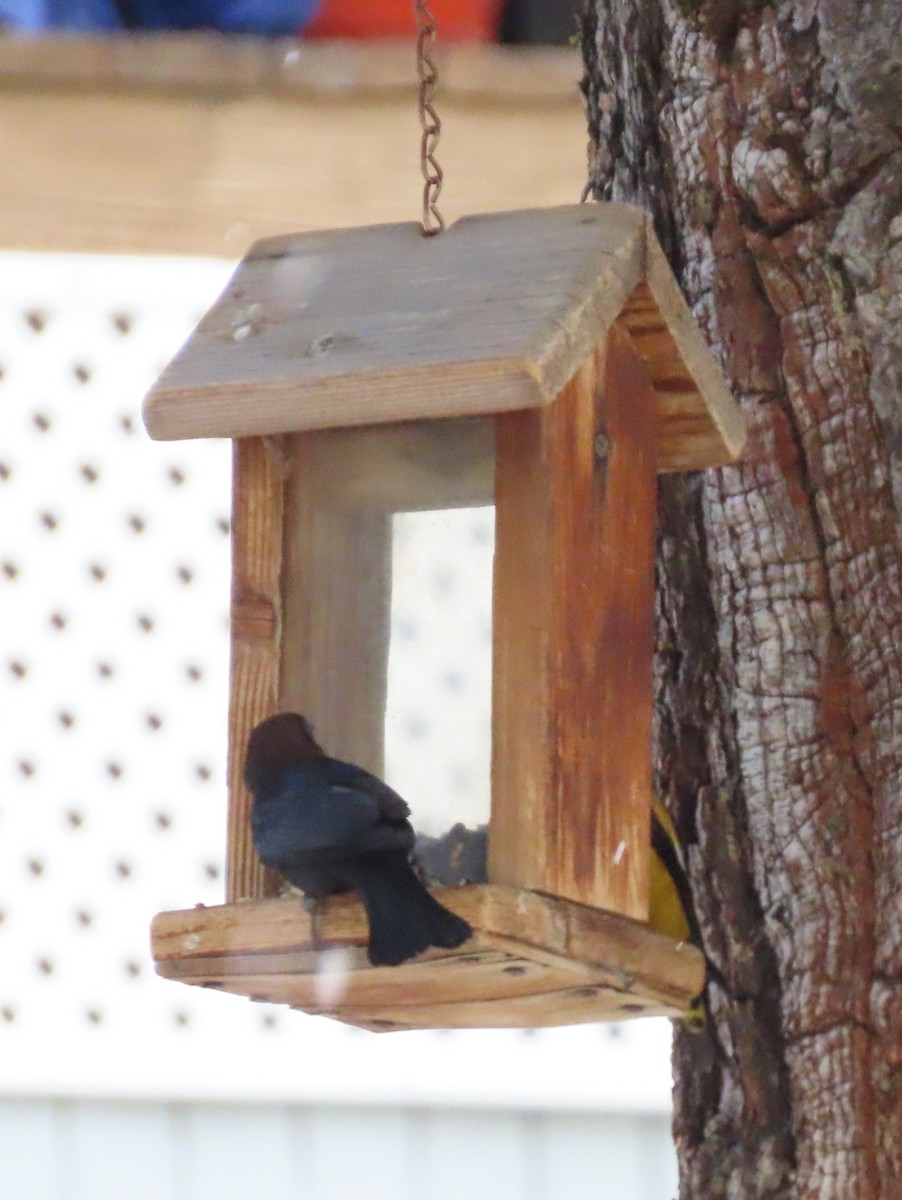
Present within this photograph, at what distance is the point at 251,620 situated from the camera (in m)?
1.75

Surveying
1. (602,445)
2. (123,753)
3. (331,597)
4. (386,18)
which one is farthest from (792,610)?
(123,753)

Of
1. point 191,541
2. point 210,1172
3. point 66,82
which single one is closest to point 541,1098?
point 210,1172

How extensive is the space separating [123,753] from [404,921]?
2.52m

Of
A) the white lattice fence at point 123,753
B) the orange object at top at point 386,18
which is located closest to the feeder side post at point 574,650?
the orange object at top at point 386,18

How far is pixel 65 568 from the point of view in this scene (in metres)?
3.79

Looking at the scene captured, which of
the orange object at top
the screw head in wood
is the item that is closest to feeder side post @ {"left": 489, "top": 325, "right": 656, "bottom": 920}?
the screw head in wood

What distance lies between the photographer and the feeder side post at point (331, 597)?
5.74ft

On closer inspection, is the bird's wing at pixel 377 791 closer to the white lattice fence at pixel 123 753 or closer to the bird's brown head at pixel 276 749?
the bird's brown head at pixel 276 749

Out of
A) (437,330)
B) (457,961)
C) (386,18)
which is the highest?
(386,18)

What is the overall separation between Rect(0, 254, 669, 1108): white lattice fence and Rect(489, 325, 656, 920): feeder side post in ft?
6.82

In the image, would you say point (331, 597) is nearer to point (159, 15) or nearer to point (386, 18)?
point (386, 18)

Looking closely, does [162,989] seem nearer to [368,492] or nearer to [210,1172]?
[210,1172]

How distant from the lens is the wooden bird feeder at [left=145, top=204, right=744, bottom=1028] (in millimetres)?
1530

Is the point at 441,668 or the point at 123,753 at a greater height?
the point at 123,753
